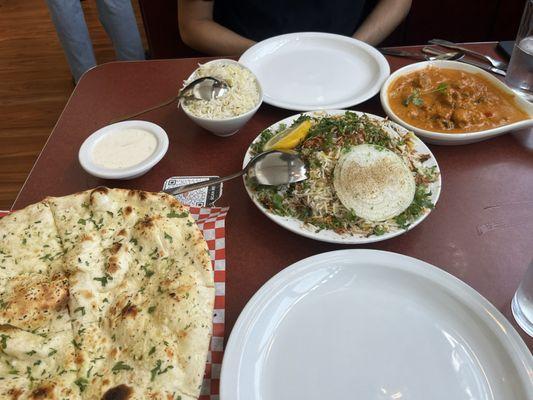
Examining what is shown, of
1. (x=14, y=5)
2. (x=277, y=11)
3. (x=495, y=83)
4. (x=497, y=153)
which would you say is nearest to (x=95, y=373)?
(x=497, y=153)

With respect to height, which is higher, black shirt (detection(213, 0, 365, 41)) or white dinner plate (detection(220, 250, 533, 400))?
black shirt (detection(213, 0, 365, 41))

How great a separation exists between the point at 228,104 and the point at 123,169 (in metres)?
0.56

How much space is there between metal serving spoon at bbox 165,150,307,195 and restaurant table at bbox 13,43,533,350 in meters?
0.15

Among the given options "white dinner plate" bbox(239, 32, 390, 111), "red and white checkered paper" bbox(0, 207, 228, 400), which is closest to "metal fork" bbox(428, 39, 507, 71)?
"white dinner plate" bbox(239, 32, 390, 111)

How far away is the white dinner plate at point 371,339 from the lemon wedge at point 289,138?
0.57 m

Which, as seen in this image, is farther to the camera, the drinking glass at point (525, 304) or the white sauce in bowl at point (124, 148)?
the white sauce in bowl at point (124, 148)

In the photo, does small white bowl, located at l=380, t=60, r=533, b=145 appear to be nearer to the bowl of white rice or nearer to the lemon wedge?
the lemon wedge

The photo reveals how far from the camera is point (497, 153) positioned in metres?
1.86

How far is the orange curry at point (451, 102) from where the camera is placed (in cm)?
190

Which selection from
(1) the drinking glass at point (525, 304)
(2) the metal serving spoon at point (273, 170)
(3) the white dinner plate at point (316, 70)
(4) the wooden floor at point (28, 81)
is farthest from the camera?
(4) the wooden floor at point (28, 81)

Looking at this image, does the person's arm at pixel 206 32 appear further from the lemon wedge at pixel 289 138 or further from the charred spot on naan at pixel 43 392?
the charred spot on naan at pixel 43 392

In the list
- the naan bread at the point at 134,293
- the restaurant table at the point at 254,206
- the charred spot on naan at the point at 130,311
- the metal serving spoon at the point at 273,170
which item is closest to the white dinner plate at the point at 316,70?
the restaurant table at the point at 254,206

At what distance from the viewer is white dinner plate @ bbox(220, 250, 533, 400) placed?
1081mm

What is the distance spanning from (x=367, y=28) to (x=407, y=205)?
1.93 m
